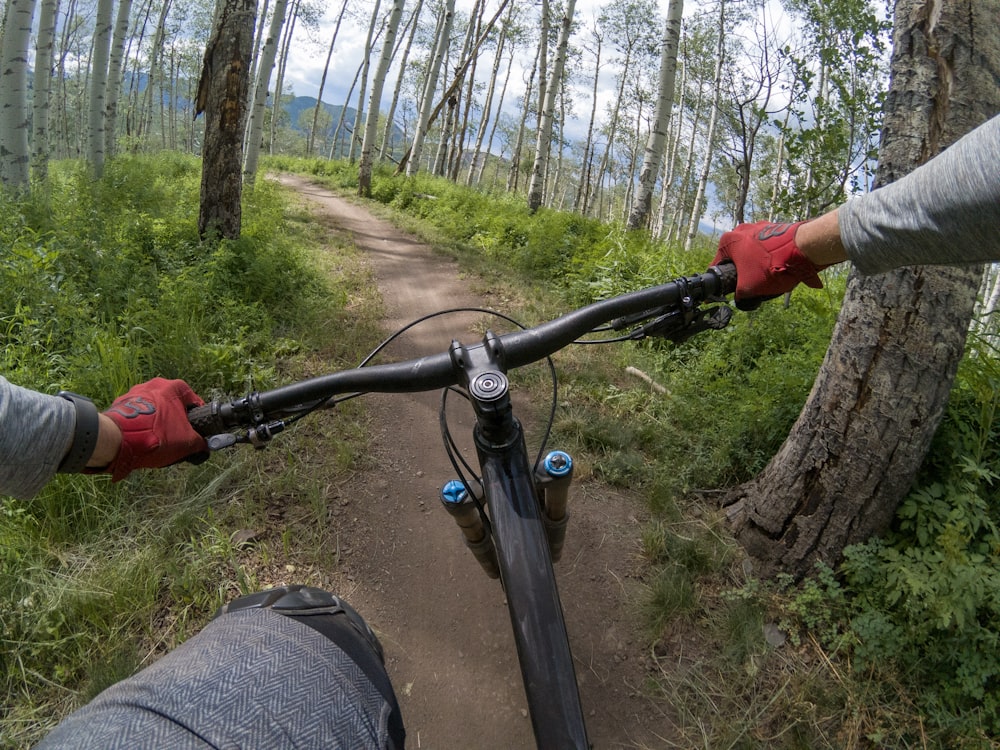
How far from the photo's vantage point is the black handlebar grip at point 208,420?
1.50m

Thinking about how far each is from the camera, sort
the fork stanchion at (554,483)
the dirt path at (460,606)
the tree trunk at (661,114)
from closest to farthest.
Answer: the fork stanchion at (554,483) < the dirt path at (460,606) < the tree trunk at (661,114)

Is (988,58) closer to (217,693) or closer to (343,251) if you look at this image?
(217,693)

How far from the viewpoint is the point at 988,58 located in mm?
2275

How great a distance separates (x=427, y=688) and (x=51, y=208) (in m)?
7.88

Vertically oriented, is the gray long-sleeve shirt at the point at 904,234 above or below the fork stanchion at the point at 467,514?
above

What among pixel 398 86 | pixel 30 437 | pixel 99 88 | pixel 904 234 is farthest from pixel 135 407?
pixel 398 86

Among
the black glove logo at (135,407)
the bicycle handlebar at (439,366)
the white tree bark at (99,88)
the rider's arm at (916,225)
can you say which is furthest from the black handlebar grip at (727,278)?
the white tree bark at (99,88)

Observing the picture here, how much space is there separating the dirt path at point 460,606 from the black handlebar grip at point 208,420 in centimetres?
184

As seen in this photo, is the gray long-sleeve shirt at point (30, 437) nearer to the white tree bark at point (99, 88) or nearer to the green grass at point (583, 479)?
the green grass at point (583, 479)

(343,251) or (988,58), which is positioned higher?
(988,58)

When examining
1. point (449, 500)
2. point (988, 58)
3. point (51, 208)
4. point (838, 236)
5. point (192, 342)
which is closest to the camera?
point (838, 236)

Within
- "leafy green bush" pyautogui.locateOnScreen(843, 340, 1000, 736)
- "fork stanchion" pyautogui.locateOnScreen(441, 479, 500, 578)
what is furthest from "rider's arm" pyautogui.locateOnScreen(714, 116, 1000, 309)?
"leafy green bush" pyautogui.locateOnScreen(843, 340, 1000, 736)

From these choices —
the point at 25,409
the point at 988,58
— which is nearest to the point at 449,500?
the point at 25,409

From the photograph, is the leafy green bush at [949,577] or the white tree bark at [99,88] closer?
the leafy green bush at [949,577]
